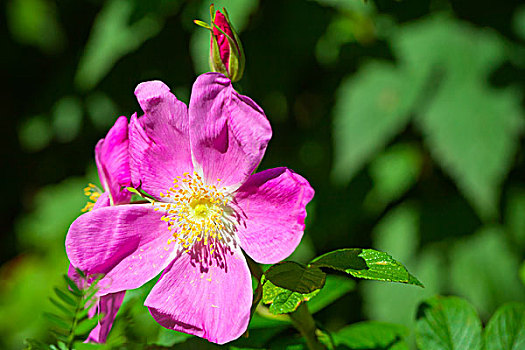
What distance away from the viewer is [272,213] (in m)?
0.61

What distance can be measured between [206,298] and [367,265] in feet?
0.57

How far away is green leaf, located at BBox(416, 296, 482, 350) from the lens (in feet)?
2.19

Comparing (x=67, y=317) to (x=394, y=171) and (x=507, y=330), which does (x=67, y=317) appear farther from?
(x=394, y=171)

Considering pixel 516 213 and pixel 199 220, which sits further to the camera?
pixel 516 213

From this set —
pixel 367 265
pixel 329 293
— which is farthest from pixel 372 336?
pixel 367 265

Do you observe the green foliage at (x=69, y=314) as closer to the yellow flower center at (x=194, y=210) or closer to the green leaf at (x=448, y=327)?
the yellow flower center at (x=194, y=210)

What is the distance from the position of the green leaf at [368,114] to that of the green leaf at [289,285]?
3.16 ft

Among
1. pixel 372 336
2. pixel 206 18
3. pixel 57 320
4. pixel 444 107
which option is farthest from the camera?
pixel 444 107

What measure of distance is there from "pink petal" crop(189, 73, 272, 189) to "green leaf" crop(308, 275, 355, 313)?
24 cm

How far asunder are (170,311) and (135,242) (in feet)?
0.34

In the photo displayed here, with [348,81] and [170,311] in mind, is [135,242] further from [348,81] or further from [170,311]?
[348,81]

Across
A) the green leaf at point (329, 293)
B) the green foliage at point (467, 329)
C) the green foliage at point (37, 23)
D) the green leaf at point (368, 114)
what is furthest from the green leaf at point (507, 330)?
the green foliage at point (37, 23)

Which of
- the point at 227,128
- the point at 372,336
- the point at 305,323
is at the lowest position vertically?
the point at 372,336

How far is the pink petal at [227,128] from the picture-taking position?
1.95 feet
